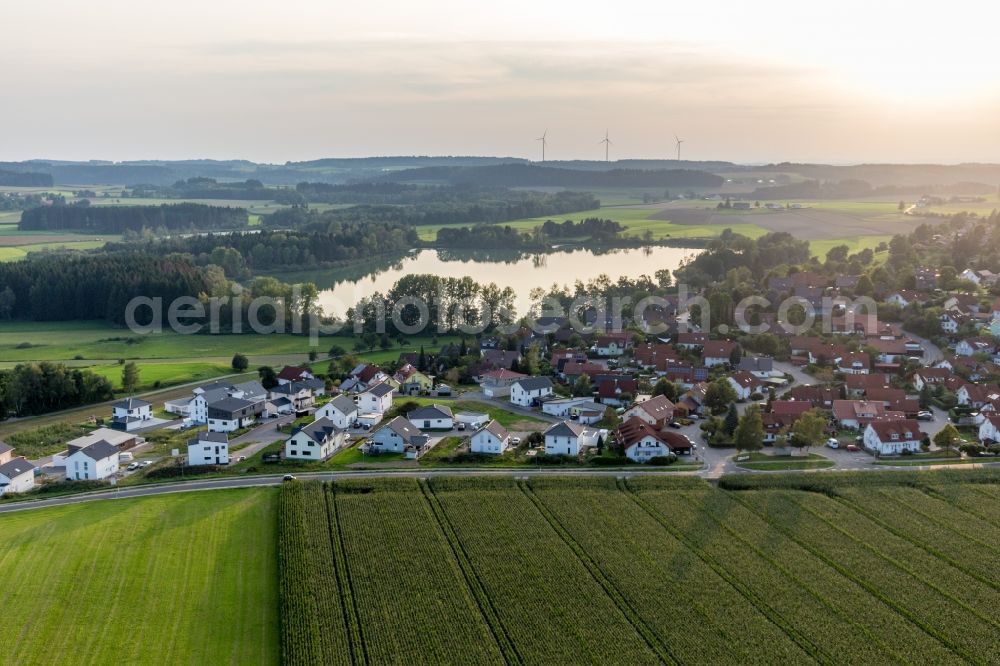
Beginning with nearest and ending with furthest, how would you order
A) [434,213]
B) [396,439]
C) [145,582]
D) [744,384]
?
[145,582], [396,439], [744,384], [434,213]

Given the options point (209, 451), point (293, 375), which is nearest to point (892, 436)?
point (209, 451)

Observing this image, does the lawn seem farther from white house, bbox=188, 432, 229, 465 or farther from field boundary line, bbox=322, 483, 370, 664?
white house, bbox=188, 432, 229, 465

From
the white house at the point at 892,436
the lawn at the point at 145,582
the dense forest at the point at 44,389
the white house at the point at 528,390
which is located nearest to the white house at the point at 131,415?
the dense forest at the point at 44,389

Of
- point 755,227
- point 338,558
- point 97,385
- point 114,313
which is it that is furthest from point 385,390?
point 755,227

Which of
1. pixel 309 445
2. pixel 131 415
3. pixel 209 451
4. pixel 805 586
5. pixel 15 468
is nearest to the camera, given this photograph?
pixel 805 586

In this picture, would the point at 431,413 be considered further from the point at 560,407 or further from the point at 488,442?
the point at 560,407

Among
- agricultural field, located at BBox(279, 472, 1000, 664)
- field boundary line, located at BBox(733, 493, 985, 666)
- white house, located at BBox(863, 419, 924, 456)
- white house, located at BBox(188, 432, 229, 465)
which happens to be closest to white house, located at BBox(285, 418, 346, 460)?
white house, located at BBox(188, 432, 229, 465)

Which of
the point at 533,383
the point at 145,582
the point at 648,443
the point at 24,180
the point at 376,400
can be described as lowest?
the point at 145,582
